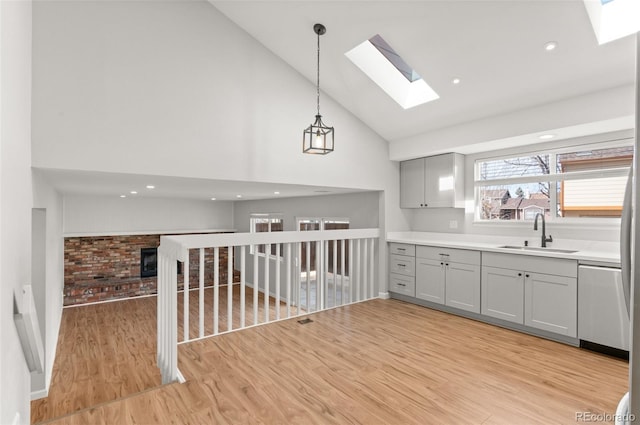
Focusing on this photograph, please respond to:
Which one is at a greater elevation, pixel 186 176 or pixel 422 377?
pixel 186 176

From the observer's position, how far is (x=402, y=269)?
15.4 ft

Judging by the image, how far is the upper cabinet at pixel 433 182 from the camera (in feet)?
14.8

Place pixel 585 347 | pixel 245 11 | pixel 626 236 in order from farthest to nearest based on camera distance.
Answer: pixel 245 11, pixel 585 347, pixel 626 236

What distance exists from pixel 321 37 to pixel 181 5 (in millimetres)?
1430

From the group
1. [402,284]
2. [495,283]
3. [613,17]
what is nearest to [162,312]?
[402,284]

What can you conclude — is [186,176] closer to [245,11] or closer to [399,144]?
[245,11]

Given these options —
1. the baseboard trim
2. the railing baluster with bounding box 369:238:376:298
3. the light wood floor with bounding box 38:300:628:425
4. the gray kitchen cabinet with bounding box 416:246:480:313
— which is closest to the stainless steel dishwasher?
the light wood floor with bounding box 38:300:628:425

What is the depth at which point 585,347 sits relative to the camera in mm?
3105

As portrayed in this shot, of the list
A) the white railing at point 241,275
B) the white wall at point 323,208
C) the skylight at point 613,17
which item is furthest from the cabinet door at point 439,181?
the skylight at point 613,17

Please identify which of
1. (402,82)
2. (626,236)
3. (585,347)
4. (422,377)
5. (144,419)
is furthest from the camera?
(402,82)

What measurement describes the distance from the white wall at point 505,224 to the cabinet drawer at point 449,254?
0.68 meters

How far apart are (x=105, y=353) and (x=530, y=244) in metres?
5.86

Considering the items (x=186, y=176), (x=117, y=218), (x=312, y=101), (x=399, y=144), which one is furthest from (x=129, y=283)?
(x=399, y=144)

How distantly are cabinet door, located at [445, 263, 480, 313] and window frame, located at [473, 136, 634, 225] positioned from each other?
89 cm
